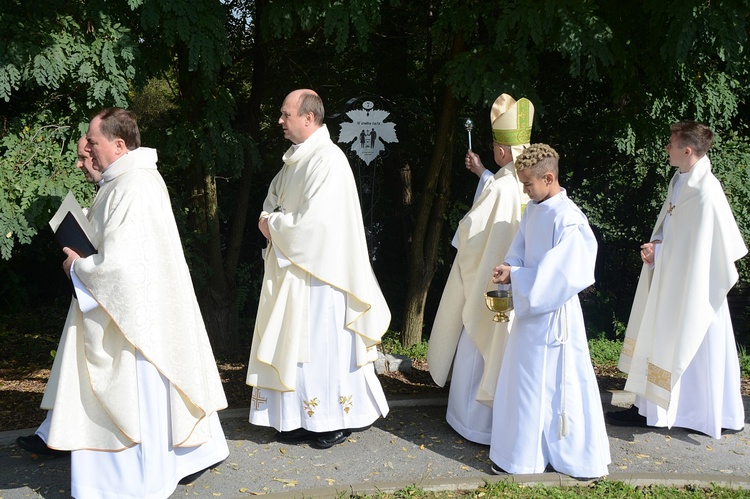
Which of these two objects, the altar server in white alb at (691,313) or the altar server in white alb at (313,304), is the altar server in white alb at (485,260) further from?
the altar server in white alb at (691,313)

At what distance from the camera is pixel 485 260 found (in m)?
5.69

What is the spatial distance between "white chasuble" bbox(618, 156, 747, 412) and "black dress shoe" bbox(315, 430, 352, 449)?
2.09 m

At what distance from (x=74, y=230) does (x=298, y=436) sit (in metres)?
2.06

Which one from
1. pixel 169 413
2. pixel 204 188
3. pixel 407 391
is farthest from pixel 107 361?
pixel 204 188

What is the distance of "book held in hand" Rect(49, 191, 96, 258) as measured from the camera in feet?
14.2

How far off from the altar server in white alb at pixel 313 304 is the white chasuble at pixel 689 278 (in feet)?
6.38

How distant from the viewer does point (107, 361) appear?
4.32 m

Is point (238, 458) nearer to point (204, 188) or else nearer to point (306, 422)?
point (306, 422)

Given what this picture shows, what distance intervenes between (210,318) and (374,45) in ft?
11.4

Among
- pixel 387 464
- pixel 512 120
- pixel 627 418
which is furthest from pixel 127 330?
pixel 627 418

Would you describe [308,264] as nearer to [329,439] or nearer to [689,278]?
[329,439]

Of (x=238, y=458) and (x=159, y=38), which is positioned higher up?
(x=159, y=38)

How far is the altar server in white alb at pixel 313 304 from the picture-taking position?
5.26m

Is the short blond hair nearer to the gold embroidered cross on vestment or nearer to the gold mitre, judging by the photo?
the gold mitre
